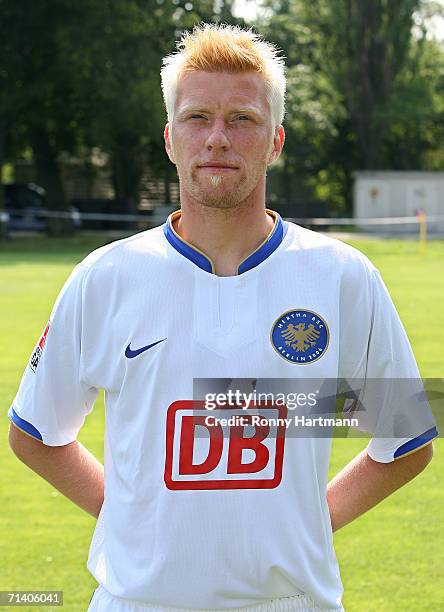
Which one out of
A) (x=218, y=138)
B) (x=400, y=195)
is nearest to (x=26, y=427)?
(x=218, y=138)

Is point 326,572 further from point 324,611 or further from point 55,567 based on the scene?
point 55,567

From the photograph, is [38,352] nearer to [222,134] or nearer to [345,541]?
[222,134]

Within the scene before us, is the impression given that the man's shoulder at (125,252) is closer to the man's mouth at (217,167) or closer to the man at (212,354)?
the man at (212,354)

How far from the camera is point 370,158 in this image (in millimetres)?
51625

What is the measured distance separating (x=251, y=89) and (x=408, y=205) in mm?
42618

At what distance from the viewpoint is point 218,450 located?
8.28ft

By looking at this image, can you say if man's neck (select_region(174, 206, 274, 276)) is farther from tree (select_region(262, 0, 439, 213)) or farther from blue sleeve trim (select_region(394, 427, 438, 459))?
tree (select_region(262, 0, 439, 213))

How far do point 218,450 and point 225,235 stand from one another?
1.70 ft

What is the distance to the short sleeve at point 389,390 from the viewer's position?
261 centimetres

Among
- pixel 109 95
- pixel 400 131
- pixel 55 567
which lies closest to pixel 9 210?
pixel 109 95

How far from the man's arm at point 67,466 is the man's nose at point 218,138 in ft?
2.85

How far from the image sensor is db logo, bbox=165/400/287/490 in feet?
8.16

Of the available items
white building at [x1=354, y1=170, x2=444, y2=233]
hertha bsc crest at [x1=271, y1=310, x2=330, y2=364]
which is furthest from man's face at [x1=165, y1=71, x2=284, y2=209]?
white building at [x1=354, y1=170, x2=444, y2=233]

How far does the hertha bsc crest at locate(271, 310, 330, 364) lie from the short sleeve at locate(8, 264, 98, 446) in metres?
0.48
